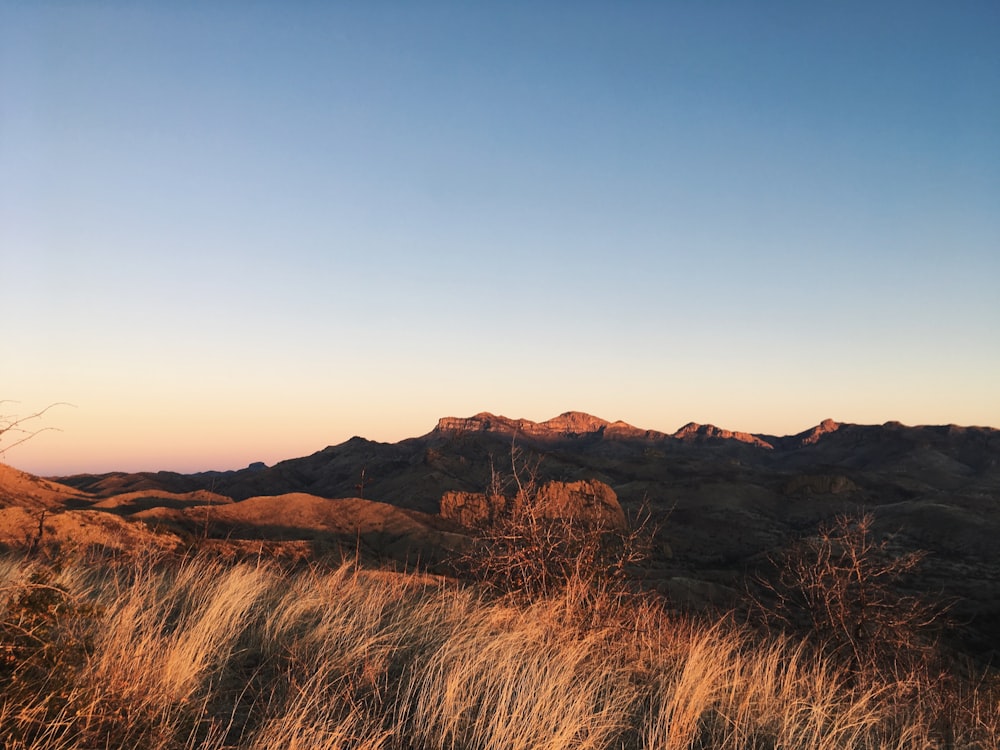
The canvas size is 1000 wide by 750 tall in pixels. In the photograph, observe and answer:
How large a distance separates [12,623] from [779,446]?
Answer: 615 ft

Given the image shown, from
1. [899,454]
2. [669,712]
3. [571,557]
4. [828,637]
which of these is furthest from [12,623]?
[899,454]

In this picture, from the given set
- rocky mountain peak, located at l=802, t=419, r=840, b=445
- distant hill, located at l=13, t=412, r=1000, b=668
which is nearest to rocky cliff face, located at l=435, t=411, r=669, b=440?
distant hill, located at l=13, t=412, r=1000, b=668

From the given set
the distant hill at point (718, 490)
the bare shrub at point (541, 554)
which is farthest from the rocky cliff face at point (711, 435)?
the bare shrub at point (541, 554)

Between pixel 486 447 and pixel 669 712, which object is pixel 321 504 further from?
pixel 669 712

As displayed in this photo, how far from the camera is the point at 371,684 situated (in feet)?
14.0

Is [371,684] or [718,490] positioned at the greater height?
[371,684]

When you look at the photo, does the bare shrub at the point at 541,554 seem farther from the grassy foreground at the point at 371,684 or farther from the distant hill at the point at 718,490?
the grassy foreground at the point at 371,684

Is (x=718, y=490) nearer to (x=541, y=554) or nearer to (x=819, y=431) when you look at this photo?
(x=541, y=554)

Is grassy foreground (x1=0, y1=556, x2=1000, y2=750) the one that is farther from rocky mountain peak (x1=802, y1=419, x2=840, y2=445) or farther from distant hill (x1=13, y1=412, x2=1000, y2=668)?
rocky mountain peak (x1=802, y1=419, x2=840, y2=445)

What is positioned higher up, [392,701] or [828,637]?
[392,701]

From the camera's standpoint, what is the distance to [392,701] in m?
4.17

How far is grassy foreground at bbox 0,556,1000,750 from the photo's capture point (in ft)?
11.0

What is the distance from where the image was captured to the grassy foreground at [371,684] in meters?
3.37

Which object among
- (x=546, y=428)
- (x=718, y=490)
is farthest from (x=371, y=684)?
(x=546, y=428)
